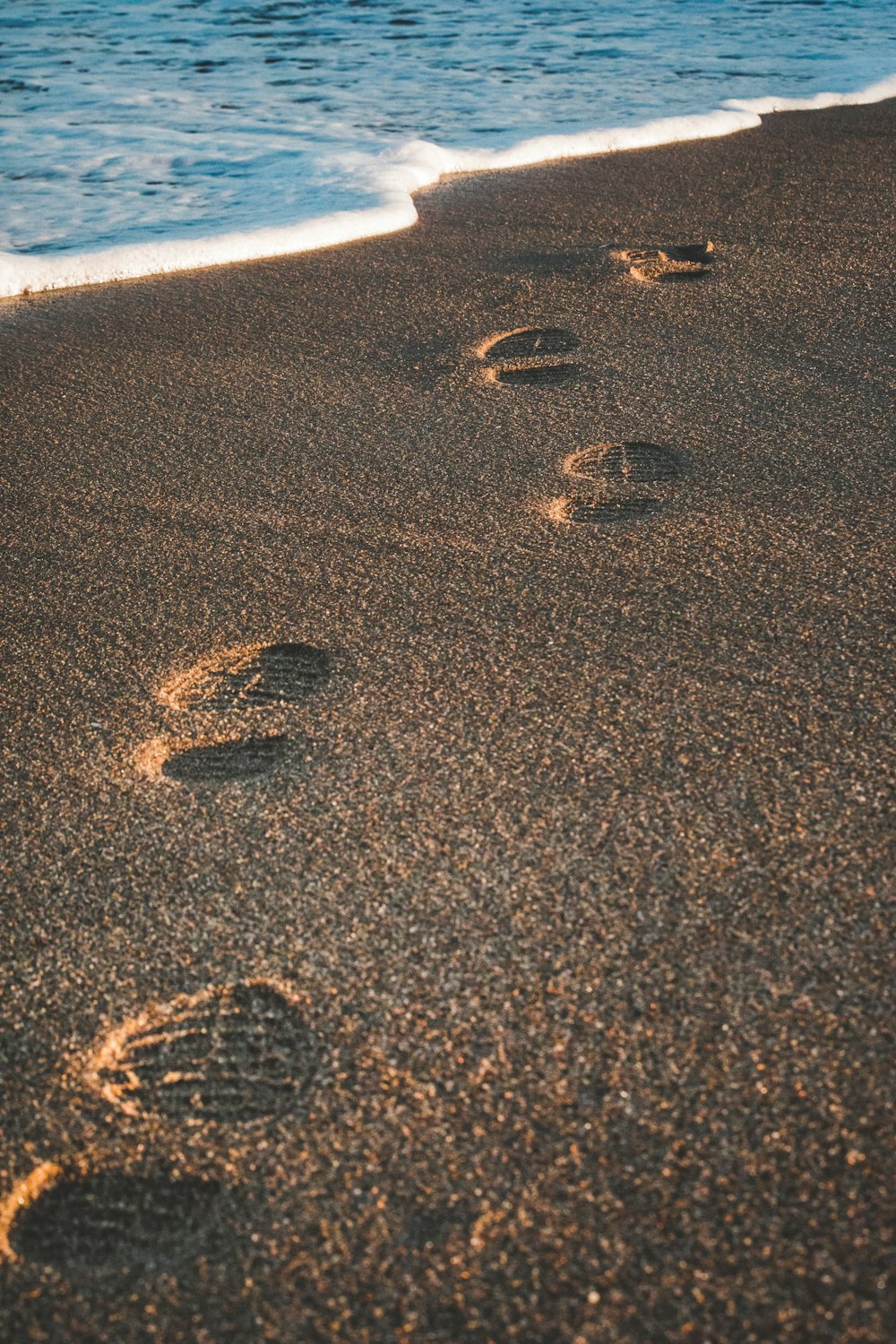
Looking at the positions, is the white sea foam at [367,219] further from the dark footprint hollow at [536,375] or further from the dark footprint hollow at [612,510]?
the dark footprint hollow at [612,510]

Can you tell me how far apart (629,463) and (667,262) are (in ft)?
3.87

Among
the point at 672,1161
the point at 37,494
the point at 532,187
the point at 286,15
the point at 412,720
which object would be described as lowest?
the point at 672,1161

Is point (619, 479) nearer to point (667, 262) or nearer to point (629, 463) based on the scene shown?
point (629, 463)

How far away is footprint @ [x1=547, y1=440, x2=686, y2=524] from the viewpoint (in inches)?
77.9

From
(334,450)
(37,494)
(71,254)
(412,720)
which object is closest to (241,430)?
(334,450)

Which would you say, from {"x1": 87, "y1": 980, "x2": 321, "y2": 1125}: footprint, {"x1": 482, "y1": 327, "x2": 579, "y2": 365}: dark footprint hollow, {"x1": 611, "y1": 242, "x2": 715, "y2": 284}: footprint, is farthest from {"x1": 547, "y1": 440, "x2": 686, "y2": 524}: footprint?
{"x1": 87, "y1": 980, "x2": 321, "y2": 1125}: footprint

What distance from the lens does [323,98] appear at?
5062 mm

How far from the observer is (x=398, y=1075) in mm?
1087

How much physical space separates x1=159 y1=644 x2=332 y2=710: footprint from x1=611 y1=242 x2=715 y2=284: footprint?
5.65 ft

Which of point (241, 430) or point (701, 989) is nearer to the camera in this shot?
point (701, 989)

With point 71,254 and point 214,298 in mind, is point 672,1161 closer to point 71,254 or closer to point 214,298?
point 214,298

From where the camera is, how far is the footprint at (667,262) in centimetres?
294

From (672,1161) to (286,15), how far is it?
23.3ft

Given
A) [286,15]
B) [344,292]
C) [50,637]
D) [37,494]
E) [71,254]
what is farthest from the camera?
[286,15]
